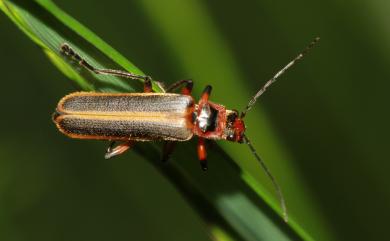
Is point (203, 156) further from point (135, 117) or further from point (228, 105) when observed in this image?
point (228, 105)

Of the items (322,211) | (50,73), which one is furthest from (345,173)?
(50,73)

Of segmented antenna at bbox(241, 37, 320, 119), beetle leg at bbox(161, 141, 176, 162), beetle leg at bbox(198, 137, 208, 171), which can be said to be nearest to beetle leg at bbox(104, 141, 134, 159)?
beetle leg at bbox(161, 141, 176, 162)

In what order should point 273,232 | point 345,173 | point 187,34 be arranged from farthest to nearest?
point 345,173
point 187,34
point 273,232

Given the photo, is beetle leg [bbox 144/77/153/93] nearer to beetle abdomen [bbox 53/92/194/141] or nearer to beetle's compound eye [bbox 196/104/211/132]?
beetle abdomen [bbox 53/92/194/141]

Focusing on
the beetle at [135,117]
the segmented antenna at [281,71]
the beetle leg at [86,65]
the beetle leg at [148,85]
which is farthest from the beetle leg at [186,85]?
the beetle leg at [86,65]

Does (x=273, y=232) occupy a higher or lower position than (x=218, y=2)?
lower

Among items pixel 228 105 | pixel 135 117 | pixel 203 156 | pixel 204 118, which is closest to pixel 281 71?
pixel 204 118

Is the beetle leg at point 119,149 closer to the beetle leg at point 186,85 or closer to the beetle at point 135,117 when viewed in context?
the beetle at point 135,117

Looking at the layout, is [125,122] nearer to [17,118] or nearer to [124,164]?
[124,164]
